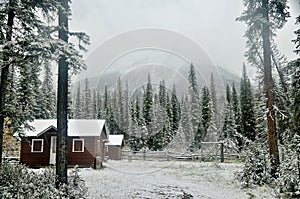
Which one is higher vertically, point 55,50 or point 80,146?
point 55,50

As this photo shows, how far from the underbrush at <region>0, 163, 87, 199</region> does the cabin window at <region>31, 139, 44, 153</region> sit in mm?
15082

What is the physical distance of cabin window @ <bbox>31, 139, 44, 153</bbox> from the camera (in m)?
24.2

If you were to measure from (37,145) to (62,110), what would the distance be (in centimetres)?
1646

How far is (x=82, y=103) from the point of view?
5747 centimetres

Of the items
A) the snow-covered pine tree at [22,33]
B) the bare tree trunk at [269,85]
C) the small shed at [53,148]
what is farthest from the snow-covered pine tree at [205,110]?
the snow-covered pine tree at [22,33]

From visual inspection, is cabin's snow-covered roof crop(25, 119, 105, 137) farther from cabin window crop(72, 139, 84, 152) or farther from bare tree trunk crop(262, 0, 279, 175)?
bare tree trunk crop(262, 0, 279, 175)

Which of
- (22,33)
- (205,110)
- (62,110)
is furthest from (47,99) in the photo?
(62,110)

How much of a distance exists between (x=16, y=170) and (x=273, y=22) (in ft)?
44.4

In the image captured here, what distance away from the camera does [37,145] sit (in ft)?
79.8

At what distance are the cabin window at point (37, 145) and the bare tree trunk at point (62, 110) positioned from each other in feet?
52.7

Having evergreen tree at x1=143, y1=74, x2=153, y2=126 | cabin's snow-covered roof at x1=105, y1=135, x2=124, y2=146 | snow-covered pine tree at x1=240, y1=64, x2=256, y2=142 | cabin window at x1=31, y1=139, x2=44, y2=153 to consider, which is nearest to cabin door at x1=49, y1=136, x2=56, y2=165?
cabin window at x1=31, y1=139, x2=44, y2=153

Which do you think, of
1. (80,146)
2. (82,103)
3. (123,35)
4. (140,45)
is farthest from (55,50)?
(82,103)

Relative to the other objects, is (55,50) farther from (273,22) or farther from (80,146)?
(80,146)

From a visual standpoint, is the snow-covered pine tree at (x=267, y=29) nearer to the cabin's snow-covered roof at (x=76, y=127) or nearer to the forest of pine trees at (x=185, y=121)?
the cabin's snow-covered roof at (x=76, y=127)
